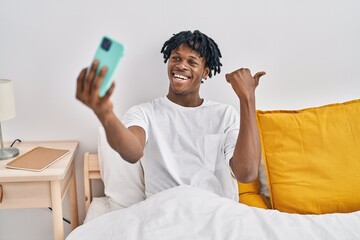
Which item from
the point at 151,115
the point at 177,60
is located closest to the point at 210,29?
the point at 177,60

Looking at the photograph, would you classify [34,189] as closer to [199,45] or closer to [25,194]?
[25,194]

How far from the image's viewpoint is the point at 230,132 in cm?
139

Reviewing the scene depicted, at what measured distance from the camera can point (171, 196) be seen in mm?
1169

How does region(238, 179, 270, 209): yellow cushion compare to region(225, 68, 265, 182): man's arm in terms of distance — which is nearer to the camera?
region(225, 68, 265, 182): man's arm

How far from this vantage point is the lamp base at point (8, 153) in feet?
4.60

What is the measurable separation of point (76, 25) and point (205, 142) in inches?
27.6

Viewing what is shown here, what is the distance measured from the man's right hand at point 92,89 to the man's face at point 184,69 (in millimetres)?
629

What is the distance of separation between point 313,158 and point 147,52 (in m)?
0.78

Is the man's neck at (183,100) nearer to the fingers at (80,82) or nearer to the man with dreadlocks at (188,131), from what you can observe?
the man with dreadlocks at (188,131)

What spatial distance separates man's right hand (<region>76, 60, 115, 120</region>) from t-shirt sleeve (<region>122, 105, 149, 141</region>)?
49cm

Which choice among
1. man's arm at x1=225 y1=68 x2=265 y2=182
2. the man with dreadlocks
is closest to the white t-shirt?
the man with dreadlocks

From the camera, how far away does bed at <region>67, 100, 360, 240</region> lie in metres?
1.07

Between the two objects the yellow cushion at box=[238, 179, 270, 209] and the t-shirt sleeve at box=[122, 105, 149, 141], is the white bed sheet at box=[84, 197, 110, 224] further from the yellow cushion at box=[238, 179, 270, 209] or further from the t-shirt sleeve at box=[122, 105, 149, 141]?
the yellow cushion at box=[238, 179, 270, 209]

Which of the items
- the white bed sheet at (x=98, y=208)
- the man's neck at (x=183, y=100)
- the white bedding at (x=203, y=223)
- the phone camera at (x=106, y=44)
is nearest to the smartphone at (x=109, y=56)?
the phone camera at (x=106, y=44)
